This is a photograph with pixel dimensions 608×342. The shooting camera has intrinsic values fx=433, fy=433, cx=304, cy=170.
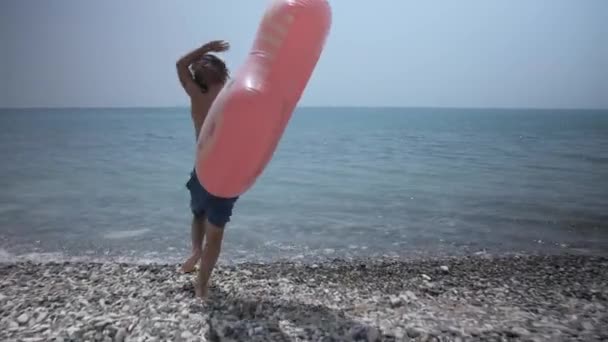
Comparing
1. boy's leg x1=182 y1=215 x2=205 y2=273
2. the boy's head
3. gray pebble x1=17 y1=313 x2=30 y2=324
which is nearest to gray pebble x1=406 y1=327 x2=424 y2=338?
boy's leg x1=182 y1=215 x2=205 y2=273

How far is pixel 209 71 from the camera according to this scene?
382 centimetres

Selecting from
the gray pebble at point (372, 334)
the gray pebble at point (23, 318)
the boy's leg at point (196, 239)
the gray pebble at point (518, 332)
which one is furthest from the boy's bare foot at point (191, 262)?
the gray pebble at point (518, 332)

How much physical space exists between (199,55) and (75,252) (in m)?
4.68

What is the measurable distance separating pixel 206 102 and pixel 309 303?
84.3 inches

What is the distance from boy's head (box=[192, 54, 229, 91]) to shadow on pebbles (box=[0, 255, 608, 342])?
199cm

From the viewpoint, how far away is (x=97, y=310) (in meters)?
3.74

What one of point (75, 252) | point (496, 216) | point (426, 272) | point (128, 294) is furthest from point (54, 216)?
point (496, 216)

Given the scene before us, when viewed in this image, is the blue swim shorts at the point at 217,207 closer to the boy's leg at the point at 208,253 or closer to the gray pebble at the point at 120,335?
the boy's leg at the point at 208,253

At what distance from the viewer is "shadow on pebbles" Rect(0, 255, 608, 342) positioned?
11.1ft

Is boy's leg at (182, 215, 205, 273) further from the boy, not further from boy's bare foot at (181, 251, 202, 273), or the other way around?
the boy

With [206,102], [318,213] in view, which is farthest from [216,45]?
[318,213]

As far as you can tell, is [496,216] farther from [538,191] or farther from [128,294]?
[128,294]

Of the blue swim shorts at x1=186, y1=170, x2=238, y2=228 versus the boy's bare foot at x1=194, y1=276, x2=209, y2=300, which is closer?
the blue swim shorts at x1=186, y1=170, x2=238, y2=228

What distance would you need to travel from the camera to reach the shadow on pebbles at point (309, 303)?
11.1ft
